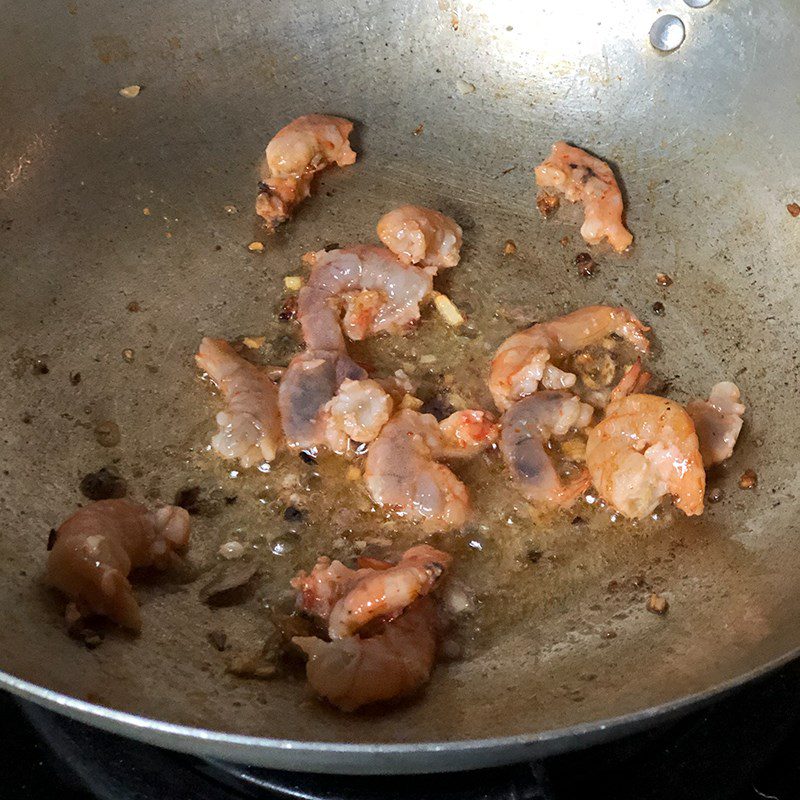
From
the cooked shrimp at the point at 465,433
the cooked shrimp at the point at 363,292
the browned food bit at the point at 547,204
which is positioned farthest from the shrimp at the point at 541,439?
the browned food bit at the point at 547,204

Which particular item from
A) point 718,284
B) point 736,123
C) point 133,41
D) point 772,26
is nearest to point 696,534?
point 718,284

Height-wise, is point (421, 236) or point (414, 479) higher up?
point (421, 236)

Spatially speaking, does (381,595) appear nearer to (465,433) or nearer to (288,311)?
(465,433)

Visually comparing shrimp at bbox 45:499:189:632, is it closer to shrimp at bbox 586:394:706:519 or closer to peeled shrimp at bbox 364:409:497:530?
peeled shrimp at bbox 364:409:497:530

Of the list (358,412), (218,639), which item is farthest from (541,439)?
(218,639)

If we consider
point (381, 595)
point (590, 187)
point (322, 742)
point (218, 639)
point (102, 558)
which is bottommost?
point (218, 639)

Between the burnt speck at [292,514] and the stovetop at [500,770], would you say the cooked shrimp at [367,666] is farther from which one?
the burnt speck at [292,514]

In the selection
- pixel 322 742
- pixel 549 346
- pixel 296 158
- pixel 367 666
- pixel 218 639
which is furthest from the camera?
pixel 296 158
